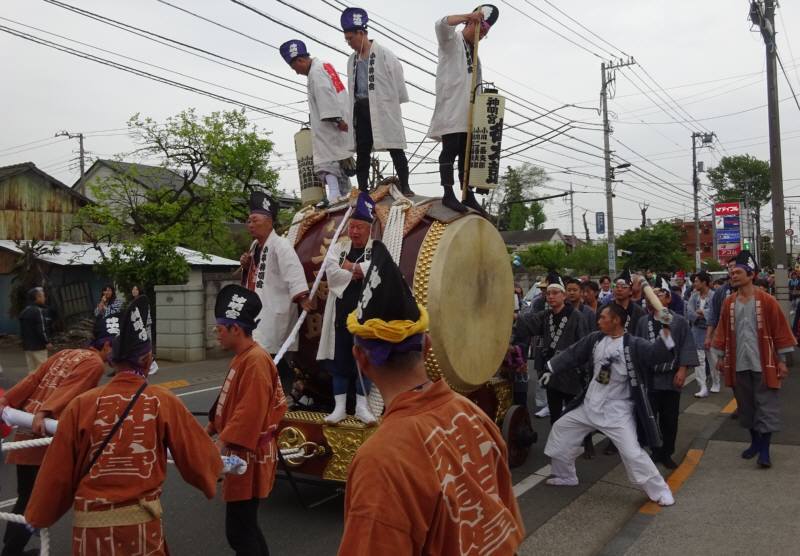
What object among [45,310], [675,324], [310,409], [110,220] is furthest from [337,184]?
[110,220]

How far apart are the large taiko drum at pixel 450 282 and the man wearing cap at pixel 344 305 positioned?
0.76 ft

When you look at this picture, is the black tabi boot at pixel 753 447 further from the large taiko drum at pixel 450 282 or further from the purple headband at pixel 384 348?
the purple headband at pixel 384 348

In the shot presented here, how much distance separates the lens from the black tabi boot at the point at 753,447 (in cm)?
597

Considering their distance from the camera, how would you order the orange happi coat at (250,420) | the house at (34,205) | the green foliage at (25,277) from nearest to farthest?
the orange happi coat at (250,420)
the green foliage at (25,277)
the house at (34,205)

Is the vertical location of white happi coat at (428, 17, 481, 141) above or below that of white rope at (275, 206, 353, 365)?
above

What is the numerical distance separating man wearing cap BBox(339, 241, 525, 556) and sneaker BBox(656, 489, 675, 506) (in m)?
3.46

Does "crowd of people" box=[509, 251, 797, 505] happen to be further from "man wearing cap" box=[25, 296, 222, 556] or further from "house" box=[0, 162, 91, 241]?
"house" box=[0, 162, 91, 241]

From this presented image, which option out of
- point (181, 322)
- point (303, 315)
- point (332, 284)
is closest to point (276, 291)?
point (303, 315)

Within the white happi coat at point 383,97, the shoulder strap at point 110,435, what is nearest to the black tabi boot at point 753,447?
the white happi coat at point 383,97

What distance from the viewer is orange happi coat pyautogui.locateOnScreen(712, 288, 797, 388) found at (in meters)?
5.99

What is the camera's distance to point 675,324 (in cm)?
625

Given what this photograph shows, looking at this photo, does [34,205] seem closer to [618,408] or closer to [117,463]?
[618,408]

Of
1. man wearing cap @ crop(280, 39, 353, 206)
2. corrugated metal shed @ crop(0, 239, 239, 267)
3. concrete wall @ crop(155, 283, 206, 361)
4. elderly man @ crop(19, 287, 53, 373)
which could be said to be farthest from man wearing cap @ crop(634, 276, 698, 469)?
corrugated metal shed @ crop(0, 239, 239, 267)

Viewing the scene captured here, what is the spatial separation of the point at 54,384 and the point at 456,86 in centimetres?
369
